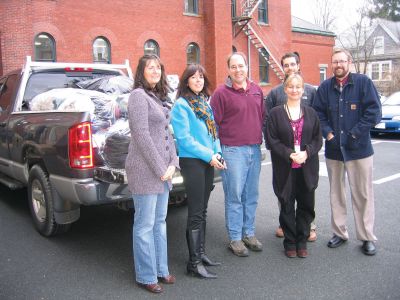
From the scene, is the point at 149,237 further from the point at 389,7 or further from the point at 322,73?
the point at 389,7

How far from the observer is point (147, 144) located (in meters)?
3.33

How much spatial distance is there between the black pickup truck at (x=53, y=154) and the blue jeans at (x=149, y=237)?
40 centimetres

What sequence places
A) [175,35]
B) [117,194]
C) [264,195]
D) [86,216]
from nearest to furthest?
1. [117,194]
2. [86,216]
3. [264,195]
4. [175,35]

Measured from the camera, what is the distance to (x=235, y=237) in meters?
4.36

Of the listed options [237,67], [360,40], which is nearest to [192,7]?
[237,67]

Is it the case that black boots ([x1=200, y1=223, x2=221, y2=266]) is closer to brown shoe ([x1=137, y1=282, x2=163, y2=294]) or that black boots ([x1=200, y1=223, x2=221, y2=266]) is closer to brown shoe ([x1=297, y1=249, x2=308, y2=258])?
brown shoe ([x1=137, y1=282, x2=163, y2=294])

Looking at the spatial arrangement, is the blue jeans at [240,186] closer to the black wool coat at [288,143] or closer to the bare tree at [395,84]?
the black wool coat at [288,143]

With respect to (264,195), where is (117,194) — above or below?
above

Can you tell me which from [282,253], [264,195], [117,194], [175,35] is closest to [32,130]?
[117,194]

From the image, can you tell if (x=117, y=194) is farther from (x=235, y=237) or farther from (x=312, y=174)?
(x=312, y=174)

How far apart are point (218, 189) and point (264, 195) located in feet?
2.74

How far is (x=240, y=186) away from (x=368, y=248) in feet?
4.55

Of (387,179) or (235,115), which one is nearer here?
(235,115)

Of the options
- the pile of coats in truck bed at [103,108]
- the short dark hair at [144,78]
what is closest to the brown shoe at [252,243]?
the pile of coats in truck bed at [103,108]
